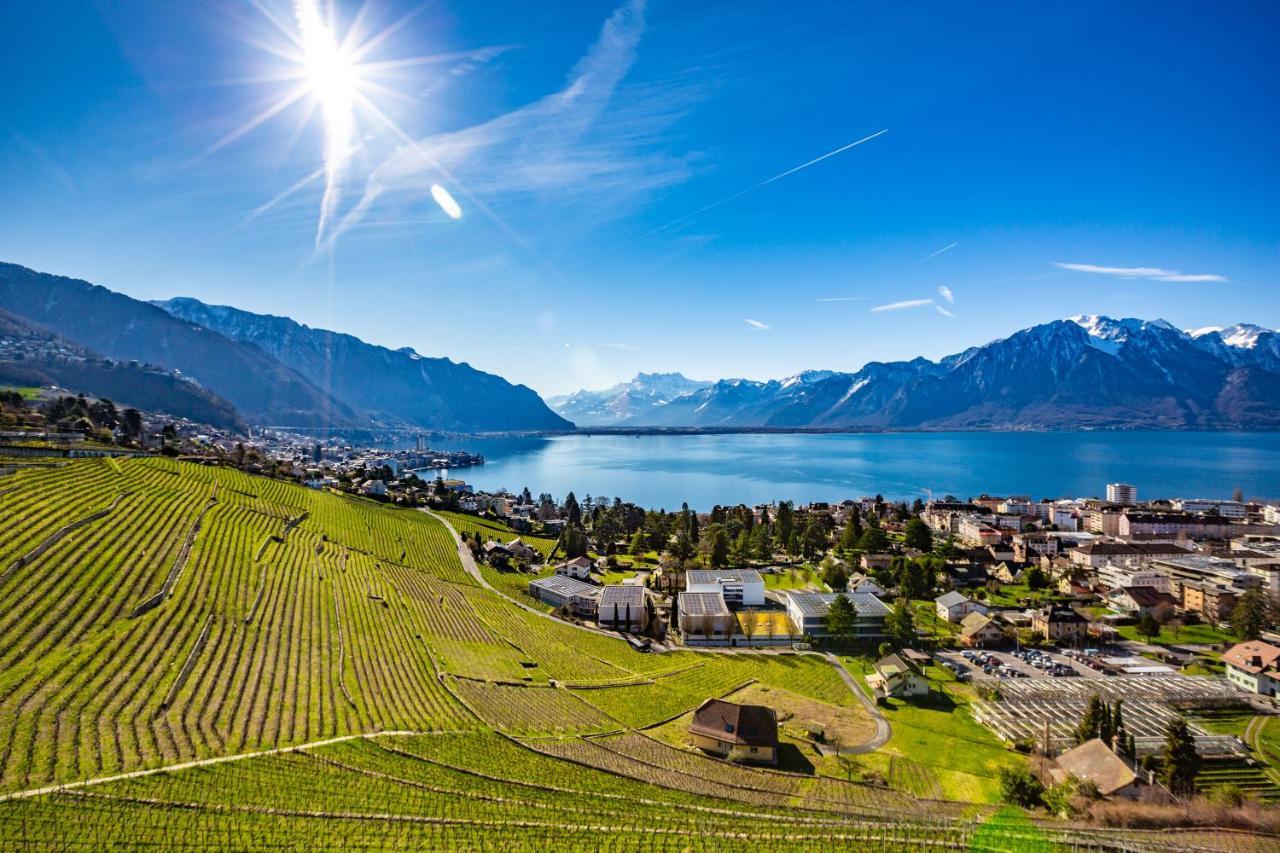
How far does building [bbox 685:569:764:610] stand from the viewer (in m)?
35.8

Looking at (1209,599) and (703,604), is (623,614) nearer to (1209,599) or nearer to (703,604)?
(703,604)

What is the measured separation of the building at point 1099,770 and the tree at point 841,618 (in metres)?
11.5

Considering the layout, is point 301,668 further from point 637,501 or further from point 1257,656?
point 637,501

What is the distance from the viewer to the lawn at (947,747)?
1666 centimetres

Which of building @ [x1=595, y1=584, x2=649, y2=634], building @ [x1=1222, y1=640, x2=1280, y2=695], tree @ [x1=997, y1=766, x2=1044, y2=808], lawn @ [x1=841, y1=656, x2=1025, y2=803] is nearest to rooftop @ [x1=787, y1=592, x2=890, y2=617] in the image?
lawn @ [x1=841, y1=656, x2=1025, y2=803]

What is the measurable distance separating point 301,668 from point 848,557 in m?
39.0

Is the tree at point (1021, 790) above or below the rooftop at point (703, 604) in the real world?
above

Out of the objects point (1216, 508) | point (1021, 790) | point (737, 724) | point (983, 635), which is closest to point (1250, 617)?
point (983, 635)

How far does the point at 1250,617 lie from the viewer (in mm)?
29609

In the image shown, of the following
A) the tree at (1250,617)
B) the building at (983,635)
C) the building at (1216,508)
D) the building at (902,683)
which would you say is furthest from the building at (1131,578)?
the building at (1216,508)

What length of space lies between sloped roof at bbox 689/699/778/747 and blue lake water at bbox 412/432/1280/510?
6786 centimetres

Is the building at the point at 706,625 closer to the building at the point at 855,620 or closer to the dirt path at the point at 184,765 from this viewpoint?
the building at the point at 855,620

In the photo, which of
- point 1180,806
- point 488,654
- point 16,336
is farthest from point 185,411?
point 1180,806

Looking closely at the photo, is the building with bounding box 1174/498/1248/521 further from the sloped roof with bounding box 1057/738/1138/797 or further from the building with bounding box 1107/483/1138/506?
the sloped roof with bounding box 1057/738/1138/797
